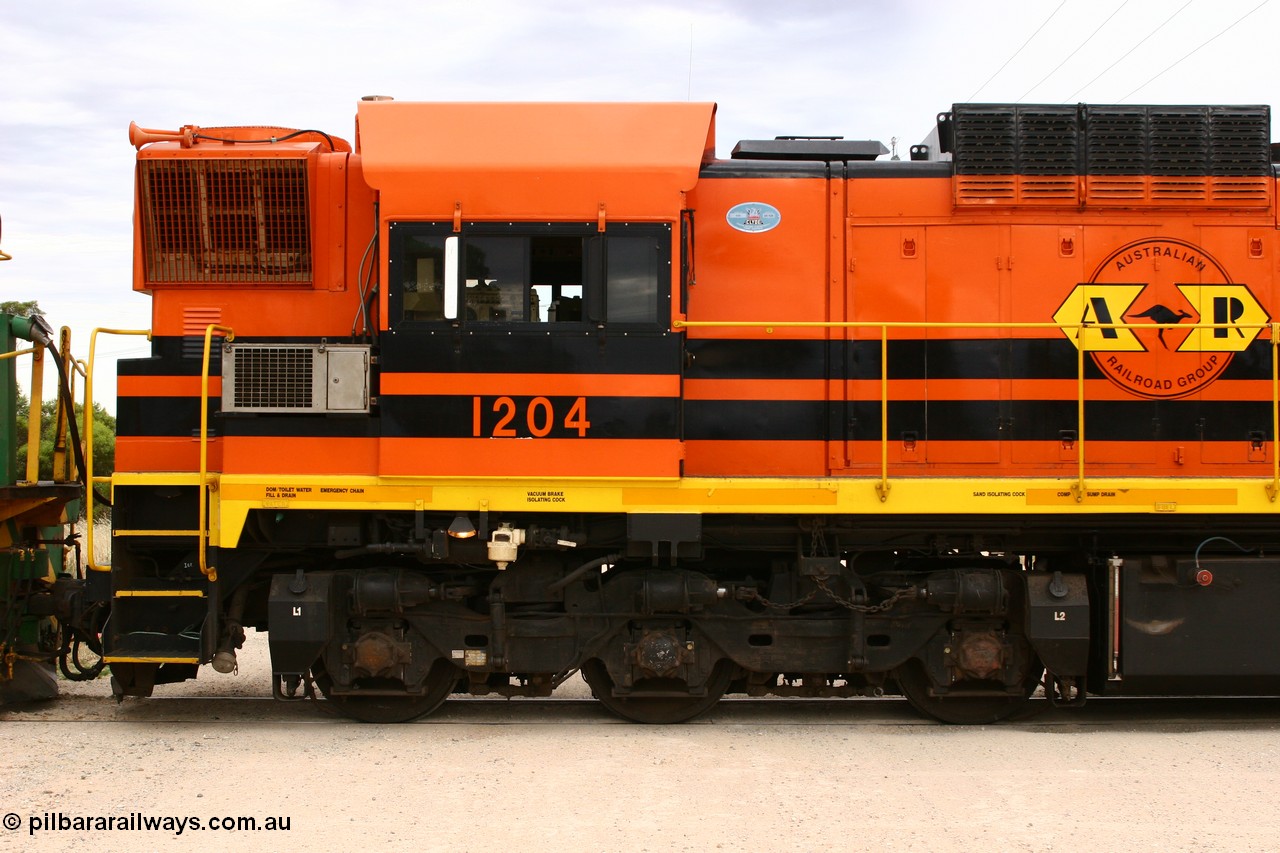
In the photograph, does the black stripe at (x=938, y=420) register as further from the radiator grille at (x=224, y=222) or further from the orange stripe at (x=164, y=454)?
the radiator grille at (x=224, y=222)

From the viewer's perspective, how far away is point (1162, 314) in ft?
26.6

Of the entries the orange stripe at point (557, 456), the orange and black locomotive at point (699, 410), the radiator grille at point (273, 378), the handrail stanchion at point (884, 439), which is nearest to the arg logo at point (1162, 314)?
the orange and black locomotive at point (699, 410)

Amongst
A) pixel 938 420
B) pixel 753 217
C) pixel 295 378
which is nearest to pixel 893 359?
pixel 938 420

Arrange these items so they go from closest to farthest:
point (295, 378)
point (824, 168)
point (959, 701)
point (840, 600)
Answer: point (295, 378) → point (840, 600) → point (959, 701) → point (824, 168)

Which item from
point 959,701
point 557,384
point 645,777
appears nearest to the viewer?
point 645,777

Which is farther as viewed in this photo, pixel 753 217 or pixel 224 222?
pixel 753 217

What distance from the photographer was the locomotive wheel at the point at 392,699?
793 cm

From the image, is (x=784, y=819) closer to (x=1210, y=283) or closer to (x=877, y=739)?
(x=877, y=739)

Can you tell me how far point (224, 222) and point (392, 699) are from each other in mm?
3627

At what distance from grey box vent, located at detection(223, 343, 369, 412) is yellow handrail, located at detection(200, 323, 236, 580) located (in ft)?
0.52

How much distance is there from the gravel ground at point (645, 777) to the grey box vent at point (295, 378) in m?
2.24

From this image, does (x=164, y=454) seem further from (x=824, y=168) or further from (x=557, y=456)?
(x=824, y=168)

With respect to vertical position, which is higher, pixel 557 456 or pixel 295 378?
pixel 295 378

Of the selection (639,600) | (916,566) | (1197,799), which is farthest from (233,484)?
(1197,799)
